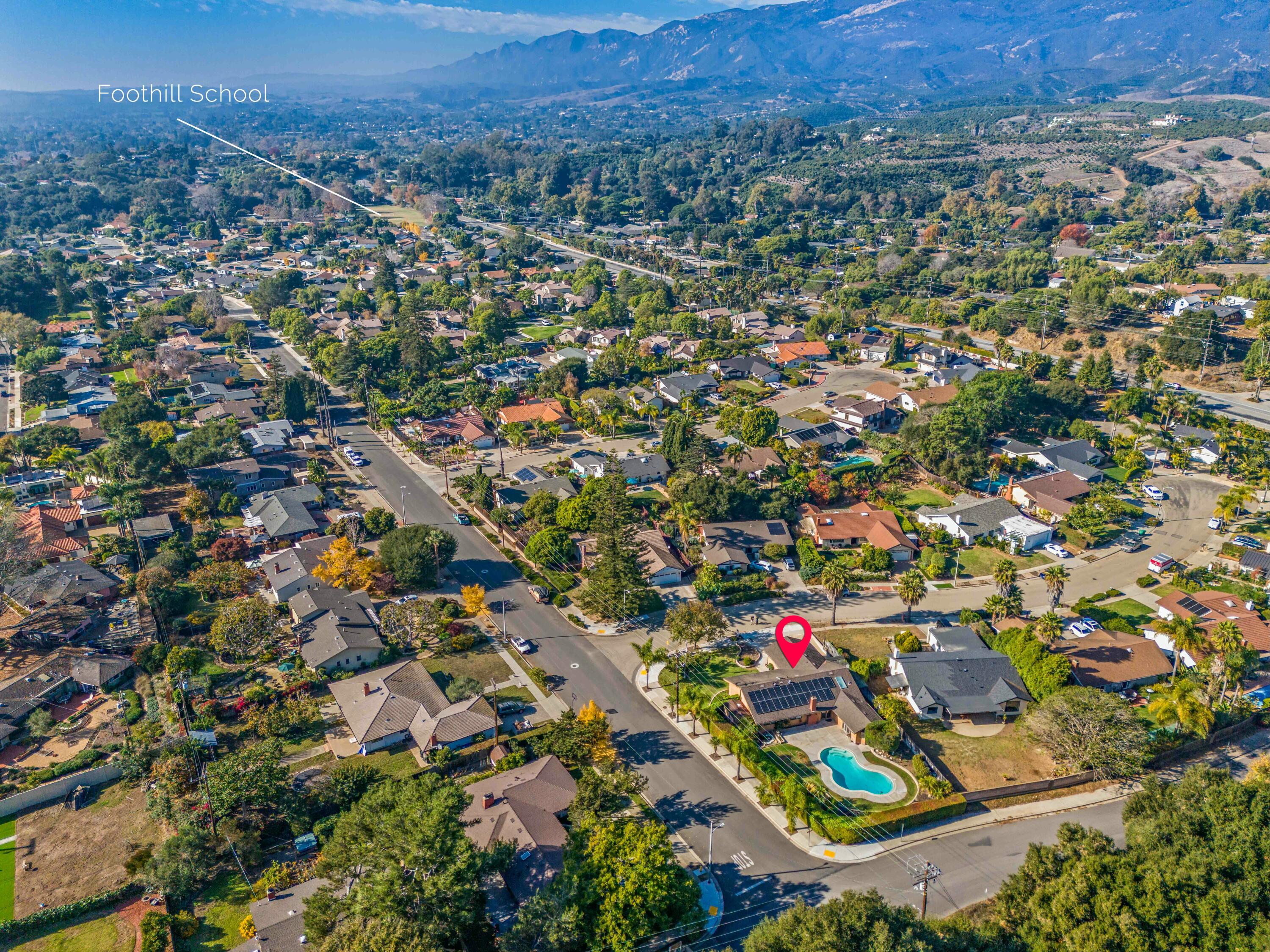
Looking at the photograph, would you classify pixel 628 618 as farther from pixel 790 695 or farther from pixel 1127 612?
pixel 1127 612

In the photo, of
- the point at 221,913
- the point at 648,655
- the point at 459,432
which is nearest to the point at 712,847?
the point at 648,655

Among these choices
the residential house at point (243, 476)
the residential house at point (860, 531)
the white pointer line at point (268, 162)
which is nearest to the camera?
the residential house at point (860, 531)

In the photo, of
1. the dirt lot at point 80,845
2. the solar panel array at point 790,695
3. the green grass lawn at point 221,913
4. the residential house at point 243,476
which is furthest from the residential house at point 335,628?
the solar panel array at point 790,695

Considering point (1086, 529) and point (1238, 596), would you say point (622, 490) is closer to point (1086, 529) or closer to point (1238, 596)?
point (1086, 529)

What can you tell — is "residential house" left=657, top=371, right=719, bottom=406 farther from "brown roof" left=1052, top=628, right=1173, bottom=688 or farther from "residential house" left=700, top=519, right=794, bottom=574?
"brown roof" left=1052, top=628, right=1173, bottom=688

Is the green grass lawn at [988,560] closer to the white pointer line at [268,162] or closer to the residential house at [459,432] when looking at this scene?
the residential house at [459,432]

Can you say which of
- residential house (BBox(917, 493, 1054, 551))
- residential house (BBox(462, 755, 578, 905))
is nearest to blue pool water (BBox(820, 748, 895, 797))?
residential house (BBox(462, 755, 578, 905))
